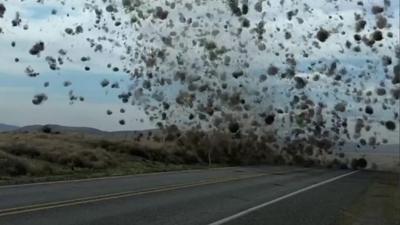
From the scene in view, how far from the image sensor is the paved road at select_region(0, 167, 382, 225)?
13539mm

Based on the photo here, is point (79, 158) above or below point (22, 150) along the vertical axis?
below

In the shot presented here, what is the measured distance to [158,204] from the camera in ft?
54.1

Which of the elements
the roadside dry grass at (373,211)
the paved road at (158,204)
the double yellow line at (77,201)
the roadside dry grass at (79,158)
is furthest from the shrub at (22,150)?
the roadside dry grass at (373,211)

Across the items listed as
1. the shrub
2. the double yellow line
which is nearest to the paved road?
the double yellow line

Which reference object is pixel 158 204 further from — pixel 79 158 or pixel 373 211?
pixel 79 158

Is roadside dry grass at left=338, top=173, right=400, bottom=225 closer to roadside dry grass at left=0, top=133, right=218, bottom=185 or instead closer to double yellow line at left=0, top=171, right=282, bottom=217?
double yellow line at left=0, top=171, right=282, bottom=217

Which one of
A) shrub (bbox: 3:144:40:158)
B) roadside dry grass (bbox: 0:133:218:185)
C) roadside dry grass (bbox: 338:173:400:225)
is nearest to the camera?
roadside dry grass (bbox: 338:173:400:225)

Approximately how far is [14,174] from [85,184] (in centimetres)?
626

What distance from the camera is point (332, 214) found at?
16406 millimetres

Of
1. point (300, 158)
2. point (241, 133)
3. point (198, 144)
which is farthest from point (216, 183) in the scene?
point (300, 158)

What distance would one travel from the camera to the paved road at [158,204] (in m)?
13.5

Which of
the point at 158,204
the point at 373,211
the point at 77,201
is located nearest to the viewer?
the point at 77,201

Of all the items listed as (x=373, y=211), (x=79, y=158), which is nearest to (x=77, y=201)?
(x=373, y=211)

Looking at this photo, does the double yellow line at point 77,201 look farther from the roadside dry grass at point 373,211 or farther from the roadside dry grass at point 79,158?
the roadside dry grass at point 373,211
